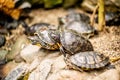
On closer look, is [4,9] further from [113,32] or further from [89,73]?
[89,73]

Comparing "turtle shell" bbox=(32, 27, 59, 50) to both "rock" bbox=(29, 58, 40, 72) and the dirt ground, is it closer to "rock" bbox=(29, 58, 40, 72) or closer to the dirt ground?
"rock" bbox=(29, 58, 40, 72)

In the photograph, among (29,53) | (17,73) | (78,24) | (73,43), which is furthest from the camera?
(78,24)

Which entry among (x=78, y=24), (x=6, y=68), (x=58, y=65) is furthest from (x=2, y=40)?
(x=58, y=65)

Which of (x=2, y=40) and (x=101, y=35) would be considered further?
(x=2, y=40)

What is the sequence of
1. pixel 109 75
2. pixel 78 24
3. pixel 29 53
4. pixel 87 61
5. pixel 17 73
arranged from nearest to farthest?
pixel 109 75
pixel 87 61
pixel 17 73
pixel 29 53
pixel 78 24

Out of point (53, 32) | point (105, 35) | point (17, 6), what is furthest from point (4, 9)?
point (105, 35)

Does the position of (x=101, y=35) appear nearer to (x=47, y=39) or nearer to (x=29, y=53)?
Result: (x=47, y=39)

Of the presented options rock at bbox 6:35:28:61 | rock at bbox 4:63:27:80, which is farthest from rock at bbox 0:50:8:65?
rock at bbox 4:63:27:80
